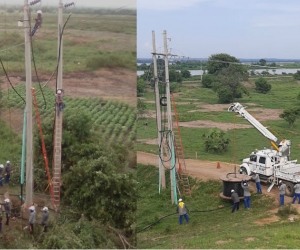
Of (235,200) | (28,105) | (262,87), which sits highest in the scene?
(28,105)

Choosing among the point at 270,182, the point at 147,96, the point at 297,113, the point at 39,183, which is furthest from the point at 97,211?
the point at 147,96

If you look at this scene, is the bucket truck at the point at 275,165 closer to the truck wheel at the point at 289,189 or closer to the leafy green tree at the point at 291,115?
the truck wheel at the point at 289,189

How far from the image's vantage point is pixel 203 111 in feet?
106

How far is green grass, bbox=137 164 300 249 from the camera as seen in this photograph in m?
9.11

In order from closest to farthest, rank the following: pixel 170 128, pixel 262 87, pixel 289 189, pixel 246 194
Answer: pixel 246 194
pixel 289 189
pixel 170 128
pixel 262 87

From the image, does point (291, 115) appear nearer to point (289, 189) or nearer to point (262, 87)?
point (289, 189)

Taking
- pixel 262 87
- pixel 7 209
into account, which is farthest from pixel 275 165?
pixel 262 87

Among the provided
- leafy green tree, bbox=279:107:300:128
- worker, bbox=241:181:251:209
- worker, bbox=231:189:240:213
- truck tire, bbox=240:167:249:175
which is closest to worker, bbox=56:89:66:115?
worker, bbox=231:189:240:213

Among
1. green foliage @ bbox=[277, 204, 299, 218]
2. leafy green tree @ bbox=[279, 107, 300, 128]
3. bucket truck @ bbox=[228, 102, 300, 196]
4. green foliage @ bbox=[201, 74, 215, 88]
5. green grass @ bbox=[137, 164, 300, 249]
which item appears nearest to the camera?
green grass @ bbox=[137, 164, 300, 249]

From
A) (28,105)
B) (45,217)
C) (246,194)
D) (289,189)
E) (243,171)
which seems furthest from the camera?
(243,171)

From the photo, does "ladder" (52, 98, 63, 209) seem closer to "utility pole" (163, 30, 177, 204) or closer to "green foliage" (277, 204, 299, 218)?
"utility pole" (163, 30, 177, 204)

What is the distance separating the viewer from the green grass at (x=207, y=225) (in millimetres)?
9109

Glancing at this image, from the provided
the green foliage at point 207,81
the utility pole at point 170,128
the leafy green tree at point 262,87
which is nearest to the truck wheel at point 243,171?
the utility pole at point 170,128

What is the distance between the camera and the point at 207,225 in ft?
37.6
